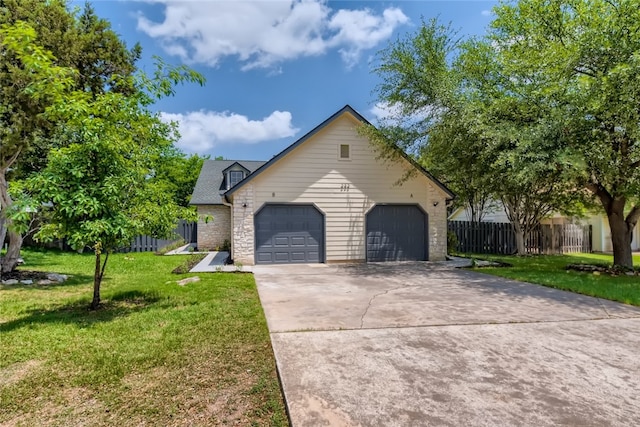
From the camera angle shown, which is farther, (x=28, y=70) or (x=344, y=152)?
(x=344, y=152)

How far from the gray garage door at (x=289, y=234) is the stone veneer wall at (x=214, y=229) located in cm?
670

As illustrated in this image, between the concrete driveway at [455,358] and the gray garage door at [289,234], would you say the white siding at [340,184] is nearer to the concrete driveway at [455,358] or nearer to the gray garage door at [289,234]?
the gray garage door at [289,234]

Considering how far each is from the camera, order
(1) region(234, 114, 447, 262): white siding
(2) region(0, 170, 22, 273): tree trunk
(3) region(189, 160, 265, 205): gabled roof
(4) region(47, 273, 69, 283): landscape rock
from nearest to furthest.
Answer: (2) region(0, 170, 22, 273): tree trunk → (4) region(47, 273, 69, 283): landscape rock → (1) region(234, 114, 447, 262): white siding → (3) region(189, 160, 265, 205): gabled roof

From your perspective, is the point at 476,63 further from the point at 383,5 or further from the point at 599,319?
the point at 599,319

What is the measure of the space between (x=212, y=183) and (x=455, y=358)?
1869 centimetres

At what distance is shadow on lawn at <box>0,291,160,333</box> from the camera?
538 centimetres

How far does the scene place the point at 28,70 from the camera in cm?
729

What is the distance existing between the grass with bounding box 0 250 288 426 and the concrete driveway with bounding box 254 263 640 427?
38 cm

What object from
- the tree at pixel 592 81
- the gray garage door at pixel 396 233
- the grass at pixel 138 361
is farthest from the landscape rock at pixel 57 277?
the tree at pixel 592 81

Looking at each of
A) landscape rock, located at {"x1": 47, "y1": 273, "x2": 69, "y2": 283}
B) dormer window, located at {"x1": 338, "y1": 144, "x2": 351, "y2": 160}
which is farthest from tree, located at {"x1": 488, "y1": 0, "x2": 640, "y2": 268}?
landscape rock, located at {"x1": 47, "y1": 273, "x2": 69, "y2": 283}

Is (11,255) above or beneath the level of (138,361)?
above

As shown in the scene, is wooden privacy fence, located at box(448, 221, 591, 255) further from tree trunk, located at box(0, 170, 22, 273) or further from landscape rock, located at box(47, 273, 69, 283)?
tree trunk, located at box(0, 170, 22, 273)

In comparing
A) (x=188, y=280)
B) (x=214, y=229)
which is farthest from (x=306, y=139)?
(x=214, y=229)

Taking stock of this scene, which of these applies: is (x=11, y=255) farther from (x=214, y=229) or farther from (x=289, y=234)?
(x=214, y=229)
